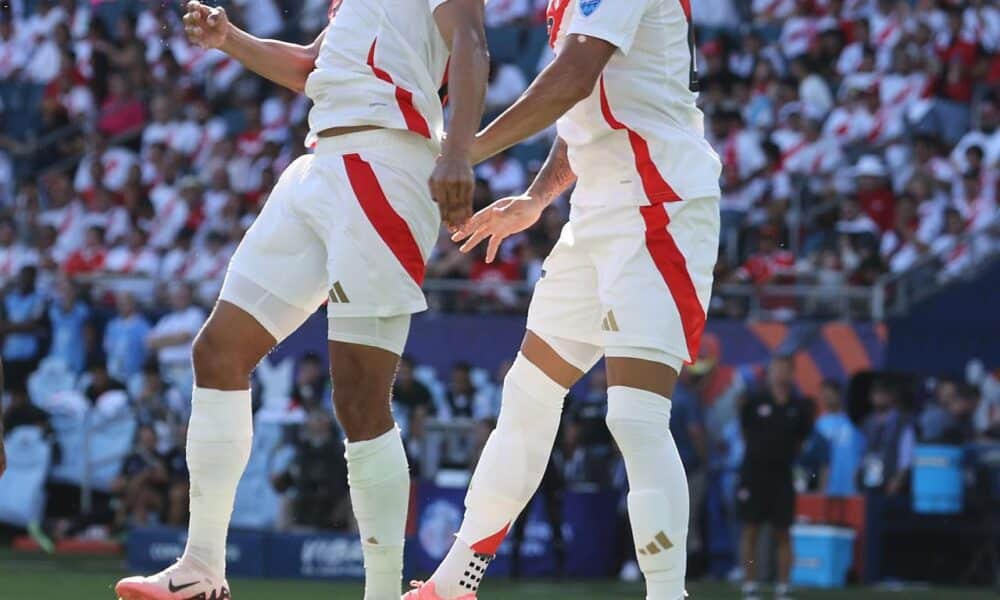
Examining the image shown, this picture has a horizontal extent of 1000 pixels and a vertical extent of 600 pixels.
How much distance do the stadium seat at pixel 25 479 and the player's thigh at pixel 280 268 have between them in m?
10.7

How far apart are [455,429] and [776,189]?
3.82 metres

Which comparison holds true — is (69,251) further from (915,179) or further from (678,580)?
(678,580)

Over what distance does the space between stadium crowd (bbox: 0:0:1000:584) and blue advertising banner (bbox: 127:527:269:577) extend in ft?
1.61

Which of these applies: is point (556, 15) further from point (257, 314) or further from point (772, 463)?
point (772, 463)

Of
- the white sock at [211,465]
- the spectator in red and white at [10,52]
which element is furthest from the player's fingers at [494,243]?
the spectator in red and white at [10,52]

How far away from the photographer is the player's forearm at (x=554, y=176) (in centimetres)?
671

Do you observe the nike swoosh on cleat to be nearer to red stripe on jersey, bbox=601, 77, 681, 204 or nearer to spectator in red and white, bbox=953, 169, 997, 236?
red stripe on jersey, bbox=601, 77, 681, 204

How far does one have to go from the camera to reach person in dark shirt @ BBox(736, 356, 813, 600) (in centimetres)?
1345

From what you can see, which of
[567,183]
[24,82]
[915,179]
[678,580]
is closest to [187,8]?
[567,183]

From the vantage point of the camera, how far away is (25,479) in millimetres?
16234

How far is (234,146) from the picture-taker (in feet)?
65.2

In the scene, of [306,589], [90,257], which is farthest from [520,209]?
A: [90,257]

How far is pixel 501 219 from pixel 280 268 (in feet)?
2.83

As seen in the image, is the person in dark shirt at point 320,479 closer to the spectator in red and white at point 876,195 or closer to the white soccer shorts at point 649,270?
the spectator in red and white at point 876,195
